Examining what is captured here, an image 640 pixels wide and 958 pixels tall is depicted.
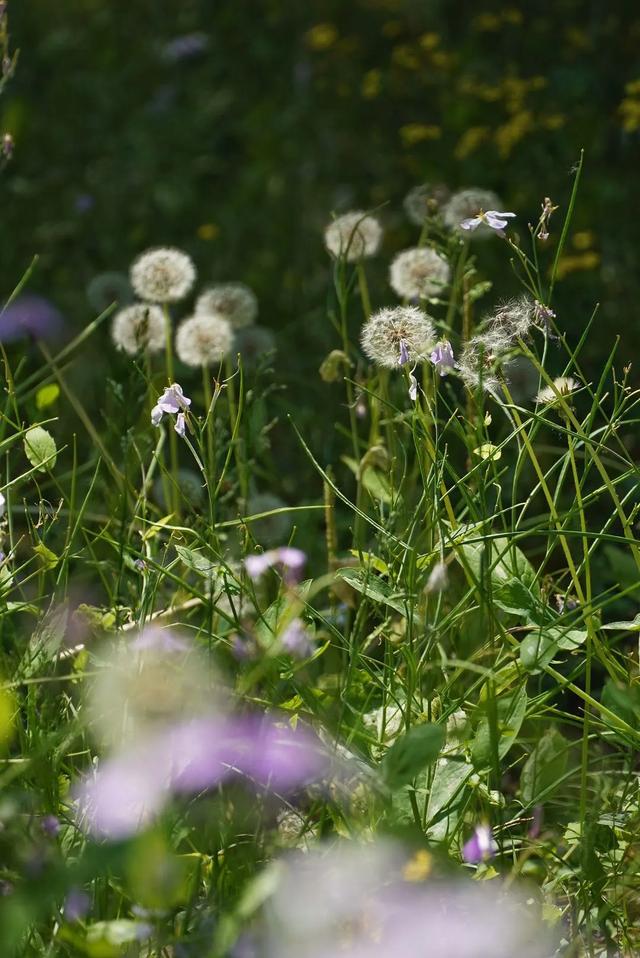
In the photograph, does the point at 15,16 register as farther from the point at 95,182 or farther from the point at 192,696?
the point at 192,696

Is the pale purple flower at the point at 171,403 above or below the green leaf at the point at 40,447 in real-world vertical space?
above

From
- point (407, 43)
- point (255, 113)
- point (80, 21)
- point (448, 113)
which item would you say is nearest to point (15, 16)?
point (80, 21)

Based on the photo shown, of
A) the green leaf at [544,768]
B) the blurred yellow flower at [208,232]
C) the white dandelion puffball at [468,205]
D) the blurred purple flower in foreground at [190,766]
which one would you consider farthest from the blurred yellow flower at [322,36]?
the blurred purple flower in foreground at [190,766]

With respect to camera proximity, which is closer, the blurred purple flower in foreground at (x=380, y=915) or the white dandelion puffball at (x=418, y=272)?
the blurred purple flower in foreground at (x=380, y=915)

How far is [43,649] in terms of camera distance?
1.20 meters

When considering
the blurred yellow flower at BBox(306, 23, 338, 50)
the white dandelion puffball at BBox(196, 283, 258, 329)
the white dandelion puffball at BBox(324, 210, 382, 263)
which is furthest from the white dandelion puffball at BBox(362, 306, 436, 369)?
the blurred yellow flower at BBox(306, 23, 338, 50)

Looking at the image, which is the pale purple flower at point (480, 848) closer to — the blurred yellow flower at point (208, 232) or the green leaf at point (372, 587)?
the green leaf at point (372, 587)

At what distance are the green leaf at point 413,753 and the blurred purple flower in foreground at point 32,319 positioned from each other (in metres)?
1.58

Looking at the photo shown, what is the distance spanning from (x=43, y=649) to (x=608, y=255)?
218cm

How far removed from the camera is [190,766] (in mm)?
1044

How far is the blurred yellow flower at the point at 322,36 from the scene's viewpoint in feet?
12.2

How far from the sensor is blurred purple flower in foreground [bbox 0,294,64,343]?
93.7 inches

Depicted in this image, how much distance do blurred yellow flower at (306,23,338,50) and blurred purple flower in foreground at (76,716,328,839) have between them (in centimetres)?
306

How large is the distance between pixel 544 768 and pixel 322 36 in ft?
9.98
